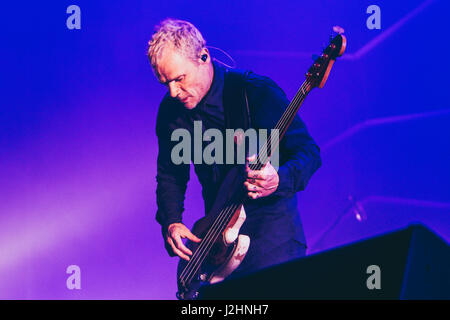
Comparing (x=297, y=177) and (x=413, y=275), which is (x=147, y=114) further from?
(x=413, y=275)

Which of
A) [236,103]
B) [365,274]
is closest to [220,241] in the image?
[236,103]

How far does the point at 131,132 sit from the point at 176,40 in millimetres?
685

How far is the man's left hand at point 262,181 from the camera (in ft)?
6.02

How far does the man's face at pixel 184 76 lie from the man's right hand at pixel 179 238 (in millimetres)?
500

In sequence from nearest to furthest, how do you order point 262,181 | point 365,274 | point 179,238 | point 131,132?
point 365,274, point 262,181, point 179,238, point 131,132

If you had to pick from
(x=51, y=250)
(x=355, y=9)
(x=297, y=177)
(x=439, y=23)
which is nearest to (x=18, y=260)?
(x=51, y=250)

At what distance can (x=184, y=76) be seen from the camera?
2139 millimetres

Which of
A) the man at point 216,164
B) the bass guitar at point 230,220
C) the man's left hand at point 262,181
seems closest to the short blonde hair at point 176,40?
the man at point 216,164

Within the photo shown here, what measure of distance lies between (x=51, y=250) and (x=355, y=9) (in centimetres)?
188

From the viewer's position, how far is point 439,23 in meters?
2.41

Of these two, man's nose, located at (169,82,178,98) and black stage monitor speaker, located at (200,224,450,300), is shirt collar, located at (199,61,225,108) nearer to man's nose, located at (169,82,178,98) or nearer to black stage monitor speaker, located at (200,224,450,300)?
man's nose, located at (169,82,178,98)

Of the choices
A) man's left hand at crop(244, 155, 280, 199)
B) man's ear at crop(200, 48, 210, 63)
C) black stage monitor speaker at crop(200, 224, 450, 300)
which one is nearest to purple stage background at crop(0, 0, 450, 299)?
man's ear at crop(200, 48, 210, 63)

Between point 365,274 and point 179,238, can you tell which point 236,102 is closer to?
point 179,238

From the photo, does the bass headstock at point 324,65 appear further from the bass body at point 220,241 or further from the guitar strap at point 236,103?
the bass body at point 220,241
